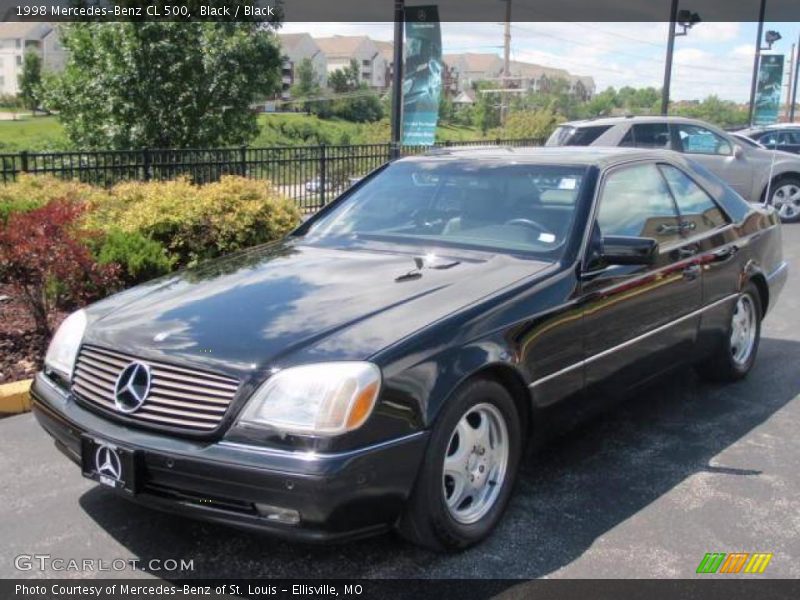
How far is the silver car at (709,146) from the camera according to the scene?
13.0m

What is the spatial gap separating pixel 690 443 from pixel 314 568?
2385mm

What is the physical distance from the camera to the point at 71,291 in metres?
6.04

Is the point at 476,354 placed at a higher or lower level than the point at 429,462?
higher

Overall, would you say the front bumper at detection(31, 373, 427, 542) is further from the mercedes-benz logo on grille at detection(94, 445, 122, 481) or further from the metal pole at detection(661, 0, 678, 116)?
the metal pole at detection(661, 0, 678, 116)

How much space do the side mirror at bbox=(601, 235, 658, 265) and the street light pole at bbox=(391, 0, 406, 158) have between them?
834 centimetres

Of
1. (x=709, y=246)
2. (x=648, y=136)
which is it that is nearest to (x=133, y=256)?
(x=709, y=246)

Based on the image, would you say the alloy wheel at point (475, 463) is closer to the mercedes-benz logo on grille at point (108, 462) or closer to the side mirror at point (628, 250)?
the side mirror at point (628, 250)

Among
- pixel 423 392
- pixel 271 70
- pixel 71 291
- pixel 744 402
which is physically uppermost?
pixel 271 70

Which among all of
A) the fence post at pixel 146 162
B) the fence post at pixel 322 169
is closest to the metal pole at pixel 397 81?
the fence post at pixel 322 169

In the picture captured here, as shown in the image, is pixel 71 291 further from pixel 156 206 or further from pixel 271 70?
pixel 271 70

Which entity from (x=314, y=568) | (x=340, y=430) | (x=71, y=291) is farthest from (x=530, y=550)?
(x=71, y=291)

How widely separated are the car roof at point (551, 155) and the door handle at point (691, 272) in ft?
2.27

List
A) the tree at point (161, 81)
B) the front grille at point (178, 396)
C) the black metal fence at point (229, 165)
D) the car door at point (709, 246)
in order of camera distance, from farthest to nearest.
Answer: the tree at point (161, 81) → the black metal fence at point (229, 165) → the car door at point (709, 246) → the front grille at point (178, 396)

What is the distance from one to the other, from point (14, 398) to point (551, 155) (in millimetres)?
3455
